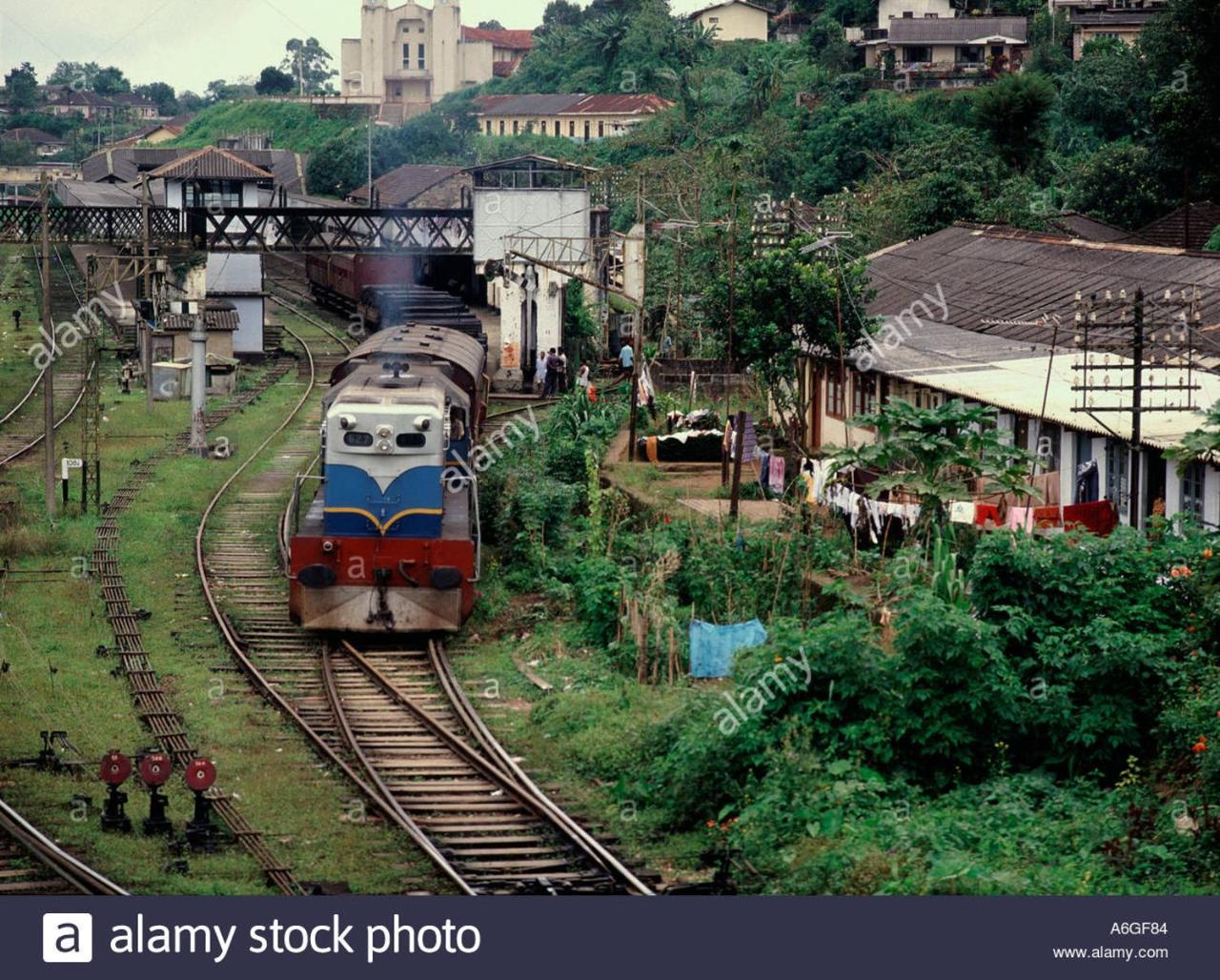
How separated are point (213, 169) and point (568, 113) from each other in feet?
99.3

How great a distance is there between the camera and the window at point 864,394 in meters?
26.3

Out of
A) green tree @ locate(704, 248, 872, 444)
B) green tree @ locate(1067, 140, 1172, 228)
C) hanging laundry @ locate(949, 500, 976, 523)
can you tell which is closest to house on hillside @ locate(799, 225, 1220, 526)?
green tree @ locate(704, 248, 872, 444)

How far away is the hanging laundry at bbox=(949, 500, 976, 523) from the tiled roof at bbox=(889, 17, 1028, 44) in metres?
56.8

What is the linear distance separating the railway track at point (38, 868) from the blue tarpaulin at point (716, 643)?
259 inches

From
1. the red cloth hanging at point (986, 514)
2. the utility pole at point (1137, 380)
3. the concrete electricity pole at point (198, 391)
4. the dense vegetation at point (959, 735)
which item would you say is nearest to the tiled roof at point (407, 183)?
the concrete electricity pole at point (198, 391)

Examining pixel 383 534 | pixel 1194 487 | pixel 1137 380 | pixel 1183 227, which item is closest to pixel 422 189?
Result: pixel 1183 227

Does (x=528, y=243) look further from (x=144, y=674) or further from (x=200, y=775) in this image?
(x=200, y=775)

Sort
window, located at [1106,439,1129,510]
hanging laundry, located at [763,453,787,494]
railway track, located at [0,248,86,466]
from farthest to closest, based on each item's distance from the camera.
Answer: railway track, located at [0,248,86,466]
hanging laundry, located at [763,453,787,494]
window, located at [1106,439,1129,510]

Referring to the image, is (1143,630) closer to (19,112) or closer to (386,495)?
(386,495)

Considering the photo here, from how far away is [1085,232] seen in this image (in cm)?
4306

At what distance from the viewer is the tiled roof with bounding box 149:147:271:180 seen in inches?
1937

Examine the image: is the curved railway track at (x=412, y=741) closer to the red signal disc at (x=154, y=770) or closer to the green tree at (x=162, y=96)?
the red signal disc at (x=154, y=770)

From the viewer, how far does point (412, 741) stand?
52.1 feet

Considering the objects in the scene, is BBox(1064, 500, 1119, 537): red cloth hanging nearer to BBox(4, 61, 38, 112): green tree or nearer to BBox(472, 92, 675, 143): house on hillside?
BBox(472, 92, 675, 143): house on hillside
